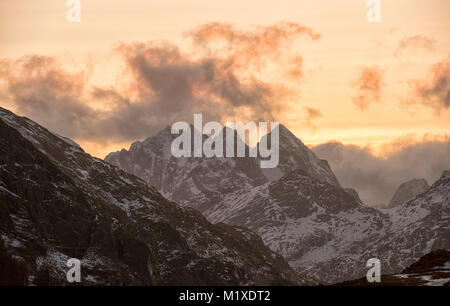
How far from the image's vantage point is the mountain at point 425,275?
128 meters

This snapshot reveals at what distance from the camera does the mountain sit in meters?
128

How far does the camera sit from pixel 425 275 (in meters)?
137
